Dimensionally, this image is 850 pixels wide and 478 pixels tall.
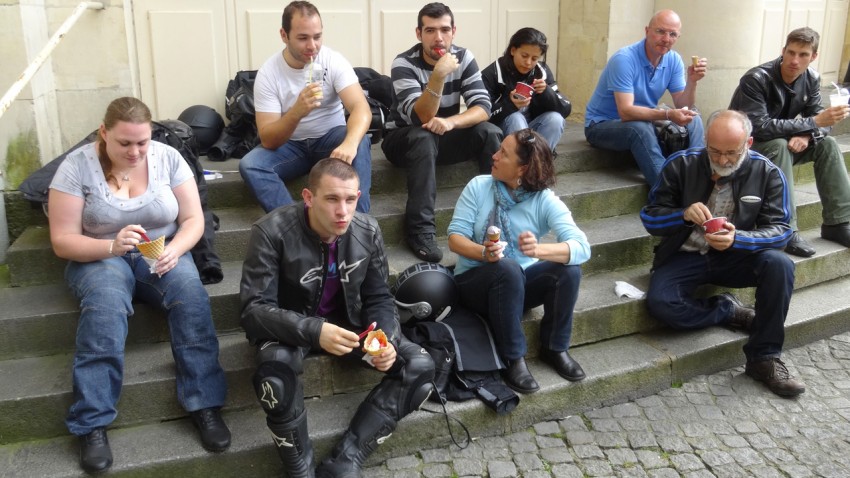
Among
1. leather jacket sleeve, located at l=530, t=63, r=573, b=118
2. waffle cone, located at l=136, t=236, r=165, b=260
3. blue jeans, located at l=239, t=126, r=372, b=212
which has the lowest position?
waffle cone, located at l=136, t=236, r=165, b=260

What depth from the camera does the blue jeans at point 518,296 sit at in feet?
13.3

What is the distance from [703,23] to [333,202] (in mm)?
4494

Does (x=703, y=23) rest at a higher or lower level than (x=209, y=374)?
higher

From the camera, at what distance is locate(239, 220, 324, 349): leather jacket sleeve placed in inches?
136

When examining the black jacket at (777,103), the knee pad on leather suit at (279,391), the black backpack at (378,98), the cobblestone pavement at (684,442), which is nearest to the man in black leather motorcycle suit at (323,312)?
the knee pad on leather suit at (279,391)

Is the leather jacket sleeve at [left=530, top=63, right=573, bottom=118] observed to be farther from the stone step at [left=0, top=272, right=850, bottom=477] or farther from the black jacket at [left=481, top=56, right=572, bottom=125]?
the stone step at [left=0, top=272, right=850, bottom=477]

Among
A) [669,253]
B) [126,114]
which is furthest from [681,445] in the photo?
[126,114]

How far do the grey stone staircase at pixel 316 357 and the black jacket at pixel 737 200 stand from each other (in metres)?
0.47

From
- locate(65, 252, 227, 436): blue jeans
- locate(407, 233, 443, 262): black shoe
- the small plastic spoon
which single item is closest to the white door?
locate(407, 233, 443, 262): black shoe

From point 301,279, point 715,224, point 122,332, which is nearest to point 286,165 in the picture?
point 301,279

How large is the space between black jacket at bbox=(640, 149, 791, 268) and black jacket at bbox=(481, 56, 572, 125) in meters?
1.17

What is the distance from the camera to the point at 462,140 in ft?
17.3

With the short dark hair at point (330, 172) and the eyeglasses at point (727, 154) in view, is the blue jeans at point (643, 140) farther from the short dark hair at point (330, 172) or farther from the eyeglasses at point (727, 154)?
the short dark hair at point (330, 172)

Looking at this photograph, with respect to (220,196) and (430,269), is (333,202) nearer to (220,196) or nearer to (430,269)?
(430,269)
